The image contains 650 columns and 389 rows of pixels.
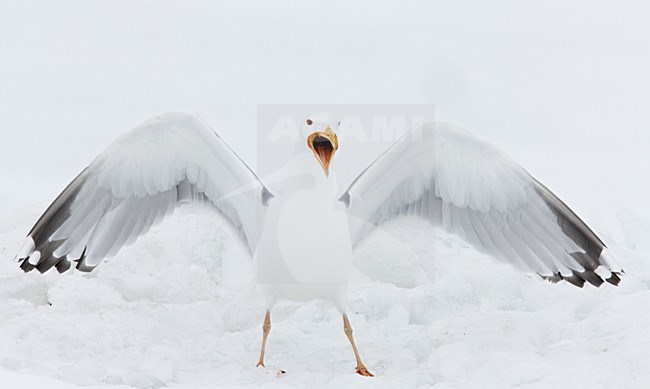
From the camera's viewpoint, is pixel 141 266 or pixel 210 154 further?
pixel 141 266

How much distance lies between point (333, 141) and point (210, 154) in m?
0.99

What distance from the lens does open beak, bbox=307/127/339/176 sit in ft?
14.1

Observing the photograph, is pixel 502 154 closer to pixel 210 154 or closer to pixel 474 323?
pixel 474 323

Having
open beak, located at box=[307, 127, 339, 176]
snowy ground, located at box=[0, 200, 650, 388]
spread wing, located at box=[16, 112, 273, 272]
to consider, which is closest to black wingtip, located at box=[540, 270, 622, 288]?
snowy ground, located at box=[0, 200, 650, 388]

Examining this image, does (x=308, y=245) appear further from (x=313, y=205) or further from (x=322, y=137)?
(x=322, y=137)

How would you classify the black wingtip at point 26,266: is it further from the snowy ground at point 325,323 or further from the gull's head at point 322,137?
the gull's head at point 322,137

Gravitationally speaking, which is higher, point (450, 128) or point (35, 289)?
point (450, 128)

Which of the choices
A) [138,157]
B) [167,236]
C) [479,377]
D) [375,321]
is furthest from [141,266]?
[479,377]

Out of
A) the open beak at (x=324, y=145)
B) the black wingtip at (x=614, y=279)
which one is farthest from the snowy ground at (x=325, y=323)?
the open beak at (x=324, y=145)

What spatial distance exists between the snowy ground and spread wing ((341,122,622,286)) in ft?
0.78

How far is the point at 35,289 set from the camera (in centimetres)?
571

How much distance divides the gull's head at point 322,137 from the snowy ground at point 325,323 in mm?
1003

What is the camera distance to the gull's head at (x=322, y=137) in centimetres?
430

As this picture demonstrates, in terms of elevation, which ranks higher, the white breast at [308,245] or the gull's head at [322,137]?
the gull's head at [322,137]
